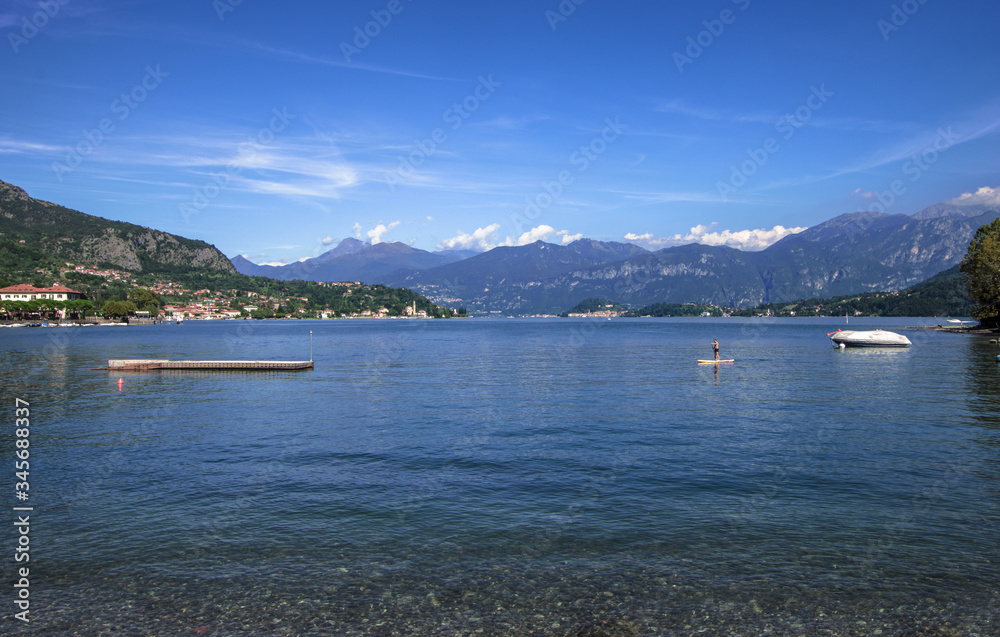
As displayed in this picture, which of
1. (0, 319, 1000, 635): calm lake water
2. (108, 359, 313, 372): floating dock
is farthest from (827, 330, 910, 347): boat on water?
(108, 359, 313, 372): floating dock

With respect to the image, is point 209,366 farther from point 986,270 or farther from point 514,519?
point 986,270

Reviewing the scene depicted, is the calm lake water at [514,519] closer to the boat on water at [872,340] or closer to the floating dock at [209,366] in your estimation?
the floating dock at [209,366]

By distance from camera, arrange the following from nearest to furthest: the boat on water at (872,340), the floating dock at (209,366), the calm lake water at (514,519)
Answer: the calm lake water at (514,519), the floating dock at (209,366), the boat on water at (872,340)

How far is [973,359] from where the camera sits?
66.7 m

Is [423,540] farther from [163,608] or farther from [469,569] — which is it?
[163,608]

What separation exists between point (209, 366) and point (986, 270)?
435 ft

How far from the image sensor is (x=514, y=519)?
16172 millimetres

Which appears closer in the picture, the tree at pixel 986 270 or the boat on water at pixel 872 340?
the boat on water at pixel 872 340

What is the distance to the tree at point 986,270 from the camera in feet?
355

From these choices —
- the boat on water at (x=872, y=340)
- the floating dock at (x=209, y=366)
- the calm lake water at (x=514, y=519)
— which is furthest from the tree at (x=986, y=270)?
the floating dock at (x=209, y=366)

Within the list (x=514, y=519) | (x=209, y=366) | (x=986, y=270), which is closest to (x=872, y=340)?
(x=986, y=270)

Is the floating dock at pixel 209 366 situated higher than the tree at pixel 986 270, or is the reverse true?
the tree at pixel 986 270

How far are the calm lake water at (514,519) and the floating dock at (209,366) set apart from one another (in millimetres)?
24057

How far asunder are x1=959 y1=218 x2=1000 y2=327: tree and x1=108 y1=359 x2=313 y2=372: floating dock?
12133cm
